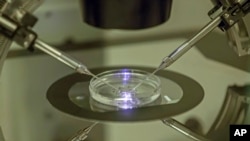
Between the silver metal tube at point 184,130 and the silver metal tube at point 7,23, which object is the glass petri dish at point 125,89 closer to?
the silver metal tube at point 184,130

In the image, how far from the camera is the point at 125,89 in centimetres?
95

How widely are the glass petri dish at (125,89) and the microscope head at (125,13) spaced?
133 millimetres

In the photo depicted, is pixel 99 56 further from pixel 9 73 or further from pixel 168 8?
pixel 168 8

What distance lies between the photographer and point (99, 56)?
1.18 m

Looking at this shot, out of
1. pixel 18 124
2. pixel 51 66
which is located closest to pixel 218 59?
pixel 51 66

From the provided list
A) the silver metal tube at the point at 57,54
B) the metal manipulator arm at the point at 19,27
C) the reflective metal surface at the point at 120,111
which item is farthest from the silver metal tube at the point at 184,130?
the metal manipulator arm at the point at 19,27

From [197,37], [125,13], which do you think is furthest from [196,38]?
[125,13]

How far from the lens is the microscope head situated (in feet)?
2.62

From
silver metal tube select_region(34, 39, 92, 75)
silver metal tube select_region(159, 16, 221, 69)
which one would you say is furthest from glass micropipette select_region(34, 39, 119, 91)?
silver metal tube select_region(159, 16, 221, 69)

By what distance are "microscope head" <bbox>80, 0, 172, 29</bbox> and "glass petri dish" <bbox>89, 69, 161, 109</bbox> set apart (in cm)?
13

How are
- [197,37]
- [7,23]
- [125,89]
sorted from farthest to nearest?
[125,89] < [197,37] < [7,23]

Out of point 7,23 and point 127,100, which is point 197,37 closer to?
point 127,100

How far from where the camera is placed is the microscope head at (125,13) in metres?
0.80

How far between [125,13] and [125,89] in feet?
0.63
